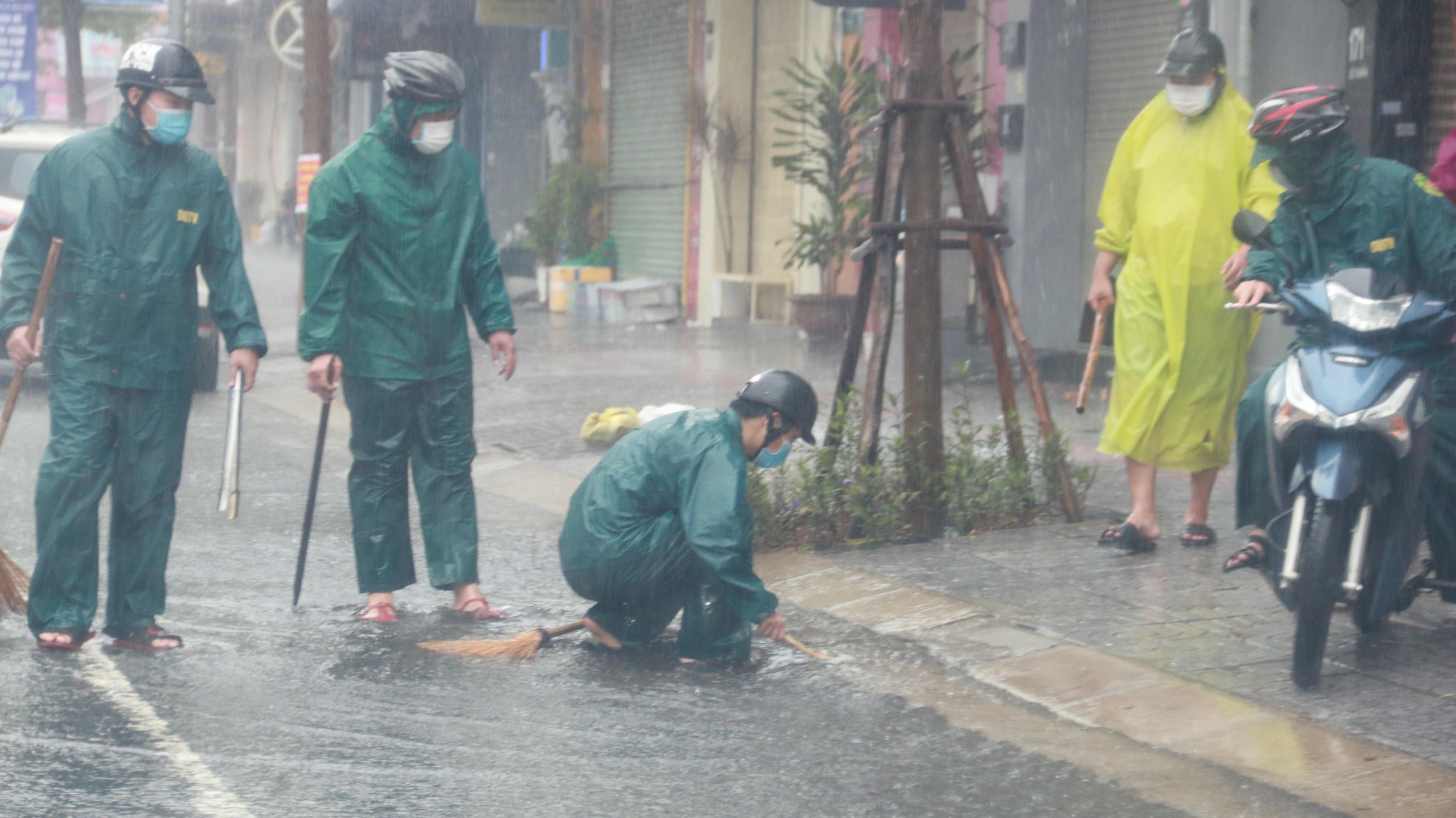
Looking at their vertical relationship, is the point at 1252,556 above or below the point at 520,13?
below

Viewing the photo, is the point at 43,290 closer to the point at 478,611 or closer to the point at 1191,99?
the point at 478,611

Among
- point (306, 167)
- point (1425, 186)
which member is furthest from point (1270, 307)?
point (306, 167)

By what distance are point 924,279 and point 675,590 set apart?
2.29 m

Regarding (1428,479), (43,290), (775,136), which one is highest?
(775,136)

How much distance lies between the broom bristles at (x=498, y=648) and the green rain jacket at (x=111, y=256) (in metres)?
1.15

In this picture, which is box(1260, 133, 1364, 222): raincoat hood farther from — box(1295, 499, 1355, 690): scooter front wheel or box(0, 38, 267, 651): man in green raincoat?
box(0, 38, 267, 651): man in green raincoat

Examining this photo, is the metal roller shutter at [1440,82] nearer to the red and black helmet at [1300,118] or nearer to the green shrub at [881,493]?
the green shrub at [881,493]

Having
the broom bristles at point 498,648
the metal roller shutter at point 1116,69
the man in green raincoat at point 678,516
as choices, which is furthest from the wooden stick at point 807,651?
the metal roller shutter at point 1116,69

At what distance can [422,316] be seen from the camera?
223 inches

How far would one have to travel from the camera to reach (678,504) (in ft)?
16.6

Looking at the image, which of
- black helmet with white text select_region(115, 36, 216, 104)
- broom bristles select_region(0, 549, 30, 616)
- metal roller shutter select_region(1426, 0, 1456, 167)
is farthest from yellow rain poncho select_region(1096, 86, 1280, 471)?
broom bristles select_region(0, 549, 30, 616)

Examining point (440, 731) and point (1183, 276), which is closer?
point (440, 731)

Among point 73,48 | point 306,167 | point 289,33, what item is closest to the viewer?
point 306,167

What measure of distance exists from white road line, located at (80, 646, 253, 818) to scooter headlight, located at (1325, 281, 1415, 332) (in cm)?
303
